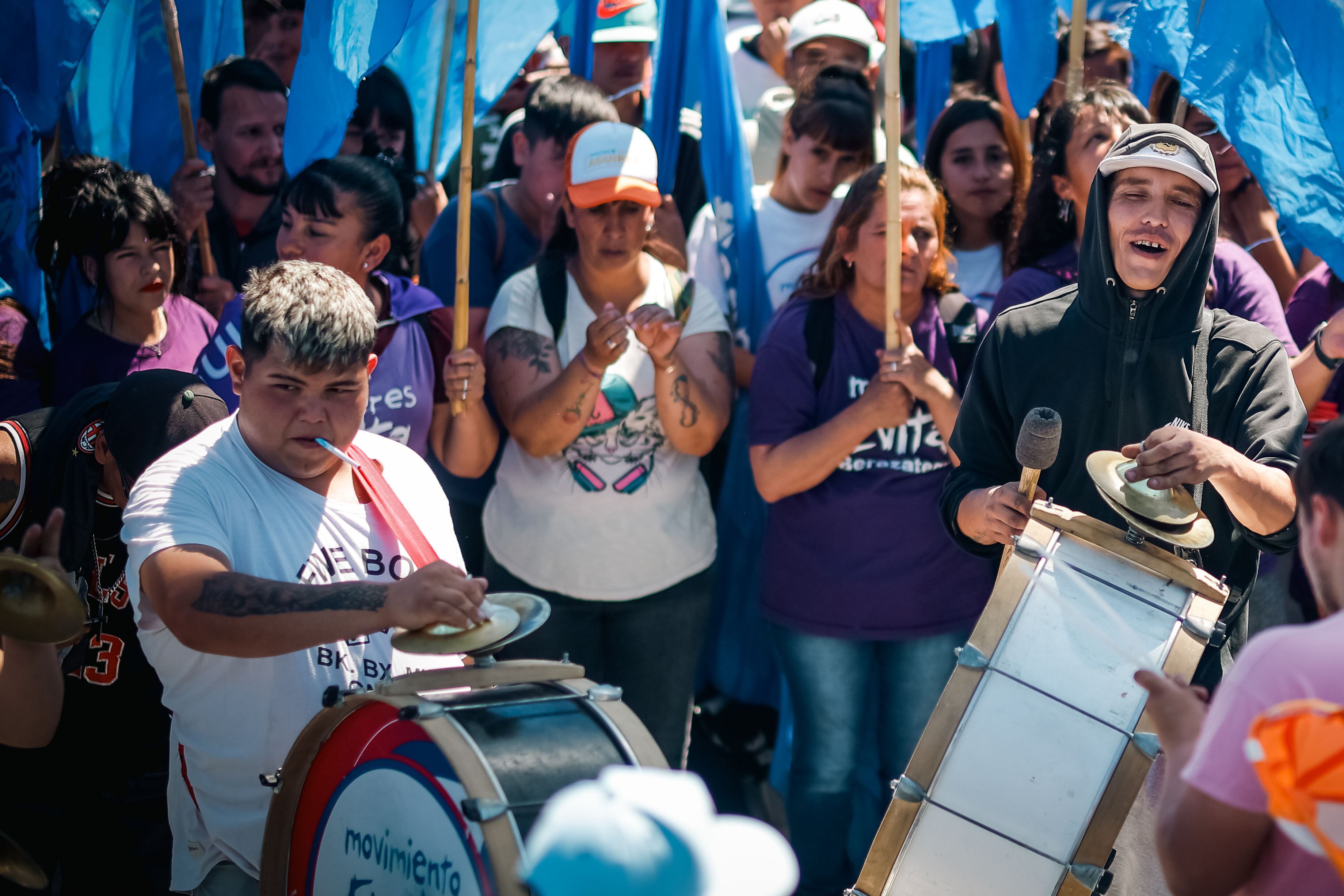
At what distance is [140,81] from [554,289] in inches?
83.9

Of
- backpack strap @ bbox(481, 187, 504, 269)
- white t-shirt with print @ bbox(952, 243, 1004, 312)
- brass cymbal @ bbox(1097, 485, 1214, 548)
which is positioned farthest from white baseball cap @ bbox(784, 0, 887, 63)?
brass cymbal @ bbox(1097, 485, 1214, 548)

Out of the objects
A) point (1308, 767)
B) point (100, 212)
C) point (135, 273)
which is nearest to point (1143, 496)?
point (1308, 767)

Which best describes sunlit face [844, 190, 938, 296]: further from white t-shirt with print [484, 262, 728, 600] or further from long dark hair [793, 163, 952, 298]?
white t-shirt with print [484, 262, 728, 600]

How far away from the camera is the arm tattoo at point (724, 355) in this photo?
164 inches

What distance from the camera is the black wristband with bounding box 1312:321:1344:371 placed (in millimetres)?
3889

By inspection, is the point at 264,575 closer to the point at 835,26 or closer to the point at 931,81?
the point at 835,26

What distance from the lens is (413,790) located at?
90.7 inches

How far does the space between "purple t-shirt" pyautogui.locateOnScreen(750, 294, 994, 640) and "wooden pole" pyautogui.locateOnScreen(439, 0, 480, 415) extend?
973 mm

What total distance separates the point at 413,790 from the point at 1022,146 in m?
3.74

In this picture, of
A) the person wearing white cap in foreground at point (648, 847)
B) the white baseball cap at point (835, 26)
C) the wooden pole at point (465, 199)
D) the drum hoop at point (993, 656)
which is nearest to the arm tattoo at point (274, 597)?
the person wearing white cap in foreground at point (648, 847)

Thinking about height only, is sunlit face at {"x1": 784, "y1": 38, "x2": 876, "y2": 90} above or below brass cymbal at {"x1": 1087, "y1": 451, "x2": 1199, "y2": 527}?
above

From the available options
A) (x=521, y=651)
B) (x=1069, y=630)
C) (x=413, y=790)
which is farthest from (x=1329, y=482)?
(x=521, y=651)

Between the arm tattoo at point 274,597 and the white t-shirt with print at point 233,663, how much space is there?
0.12 m

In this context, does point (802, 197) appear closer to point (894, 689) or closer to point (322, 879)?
point (894, 689)
